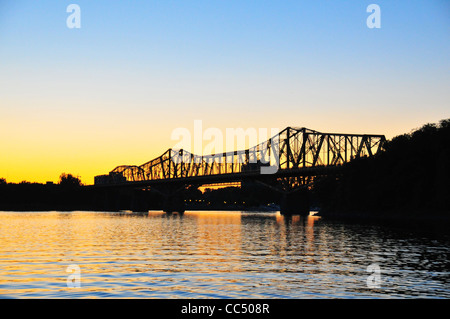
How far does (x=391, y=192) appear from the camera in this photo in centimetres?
10569

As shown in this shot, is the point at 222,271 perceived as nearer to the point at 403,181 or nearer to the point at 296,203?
the point at 403,181

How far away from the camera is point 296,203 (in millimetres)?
146750

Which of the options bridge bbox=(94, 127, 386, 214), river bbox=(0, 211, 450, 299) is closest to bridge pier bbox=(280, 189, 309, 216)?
bridge bbox=(94, 127, 386, 214)

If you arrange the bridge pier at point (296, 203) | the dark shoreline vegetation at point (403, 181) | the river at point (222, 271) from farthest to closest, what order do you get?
1. the bridge pier at point (296, 203)
2. the dark shoreline vegetation at point (403, 181)
3. the river at point (222, 271)

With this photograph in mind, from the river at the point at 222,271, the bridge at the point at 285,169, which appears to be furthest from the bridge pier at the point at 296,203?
the river at the point at 222,271

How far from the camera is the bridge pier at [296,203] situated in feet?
477

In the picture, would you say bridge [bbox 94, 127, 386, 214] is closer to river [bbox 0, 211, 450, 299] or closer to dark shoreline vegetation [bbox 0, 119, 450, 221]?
dark shoreline vegetation [bbox 0, 119, 450, 221]

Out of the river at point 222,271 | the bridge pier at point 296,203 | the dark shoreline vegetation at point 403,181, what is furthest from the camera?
the bridge pier at point 296,203

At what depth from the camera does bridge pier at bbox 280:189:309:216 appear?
145375 millimetres

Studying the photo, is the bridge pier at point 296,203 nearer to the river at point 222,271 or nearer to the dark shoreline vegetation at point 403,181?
the dark shoreline vegetation at point 403,181

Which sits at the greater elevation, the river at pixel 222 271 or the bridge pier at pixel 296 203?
the bridge pier at pixel 296 203
